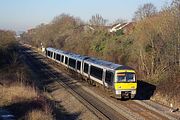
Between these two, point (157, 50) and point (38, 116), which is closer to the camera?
point (38, 116)

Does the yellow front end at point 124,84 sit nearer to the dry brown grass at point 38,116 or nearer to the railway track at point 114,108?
the railway track at point 114,108

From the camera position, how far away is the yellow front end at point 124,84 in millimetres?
23469

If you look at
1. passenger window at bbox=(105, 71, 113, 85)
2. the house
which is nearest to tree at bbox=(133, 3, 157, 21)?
the house

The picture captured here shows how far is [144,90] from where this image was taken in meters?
27.7

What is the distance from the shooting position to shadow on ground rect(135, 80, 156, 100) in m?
25.8

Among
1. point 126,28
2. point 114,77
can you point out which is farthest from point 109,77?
point 126,28

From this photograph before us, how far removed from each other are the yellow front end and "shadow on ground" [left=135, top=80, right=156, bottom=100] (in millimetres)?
1810

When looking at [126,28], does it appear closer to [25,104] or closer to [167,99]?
[167,99]

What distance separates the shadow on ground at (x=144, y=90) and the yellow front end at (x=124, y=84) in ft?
5.94

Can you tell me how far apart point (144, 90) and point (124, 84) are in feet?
15.1

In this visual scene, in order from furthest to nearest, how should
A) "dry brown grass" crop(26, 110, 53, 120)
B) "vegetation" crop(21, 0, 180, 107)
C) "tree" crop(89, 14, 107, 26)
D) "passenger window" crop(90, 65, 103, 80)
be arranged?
"tree" crop(89, 14, 107, 26)
"passenger window" crop(90, 65, 103, 80)
"vegetation" crop(21, 0, 180, 107)
"dry brown grass" crop(26, 110, 53, 120)

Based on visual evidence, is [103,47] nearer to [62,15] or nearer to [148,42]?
[148,42]

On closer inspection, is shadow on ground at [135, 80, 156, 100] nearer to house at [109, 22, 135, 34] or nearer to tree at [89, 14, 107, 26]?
house at [109, 22, 135, 34]

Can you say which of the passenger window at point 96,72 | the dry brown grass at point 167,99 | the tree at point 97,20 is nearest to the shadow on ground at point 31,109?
the passenger window at point 96,72
